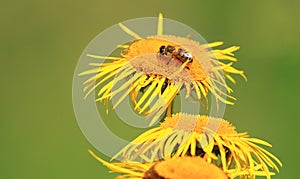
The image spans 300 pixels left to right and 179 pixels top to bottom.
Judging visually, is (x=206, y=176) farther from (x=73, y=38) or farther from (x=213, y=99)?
(x=73, y=38)

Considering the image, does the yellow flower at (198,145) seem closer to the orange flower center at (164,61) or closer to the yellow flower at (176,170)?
the yellow flower at (176,170)

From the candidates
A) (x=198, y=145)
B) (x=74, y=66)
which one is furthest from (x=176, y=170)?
(x=74, y=66)

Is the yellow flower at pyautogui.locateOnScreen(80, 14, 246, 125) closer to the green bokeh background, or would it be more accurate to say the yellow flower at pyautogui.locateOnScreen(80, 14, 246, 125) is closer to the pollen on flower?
the pollen on flower

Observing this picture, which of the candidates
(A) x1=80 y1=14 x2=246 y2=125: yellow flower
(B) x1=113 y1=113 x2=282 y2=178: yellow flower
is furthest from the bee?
(B) x1=113 y1=113 x2=282 y2=178: yellow flower

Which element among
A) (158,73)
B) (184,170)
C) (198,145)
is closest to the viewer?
(184,170)

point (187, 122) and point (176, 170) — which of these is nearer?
point (176, 170)

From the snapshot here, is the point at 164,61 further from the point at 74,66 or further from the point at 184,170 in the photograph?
the point at 74,66
